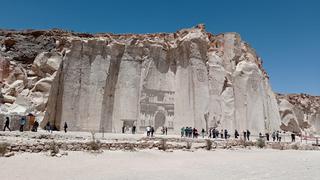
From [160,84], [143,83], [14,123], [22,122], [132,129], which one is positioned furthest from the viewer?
[160,84]

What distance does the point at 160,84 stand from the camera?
135 feet

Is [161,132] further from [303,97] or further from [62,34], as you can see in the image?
[303,97]

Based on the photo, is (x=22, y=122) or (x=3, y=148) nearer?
(x=3, y=148)

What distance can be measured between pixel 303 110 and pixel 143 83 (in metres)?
40.4

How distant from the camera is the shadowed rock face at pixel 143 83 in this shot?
3541 centimetres

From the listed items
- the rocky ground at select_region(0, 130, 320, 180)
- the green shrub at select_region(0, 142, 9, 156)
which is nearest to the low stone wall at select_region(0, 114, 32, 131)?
the rocky ground at select_region(0, 130, 320, 180)

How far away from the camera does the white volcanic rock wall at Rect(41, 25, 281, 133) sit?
1447 inches

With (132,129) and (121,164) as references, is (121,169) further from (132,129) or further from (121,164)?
(132,129)

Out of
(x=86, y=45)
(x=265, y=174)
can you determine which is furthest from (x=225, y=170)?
(x=86, y=45)

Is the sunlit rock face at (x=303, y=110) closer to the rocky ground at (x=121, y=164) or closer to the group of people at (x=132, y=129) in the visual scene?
the group of people at (x=132, y=129)

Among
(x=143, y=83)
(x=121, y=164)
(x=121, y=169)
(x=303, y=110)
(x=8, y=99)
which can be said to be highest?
(x=143, y=83)

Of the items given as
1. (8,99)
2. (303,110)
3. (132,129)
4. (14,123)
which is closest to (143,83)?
(132,129)

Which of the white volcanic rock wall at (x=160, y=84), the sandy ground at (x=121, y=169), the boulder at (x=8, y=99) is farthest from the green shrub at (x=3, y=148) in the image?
the boulder at (x=8, y=99)

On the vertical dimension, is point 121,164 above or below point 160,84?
below
